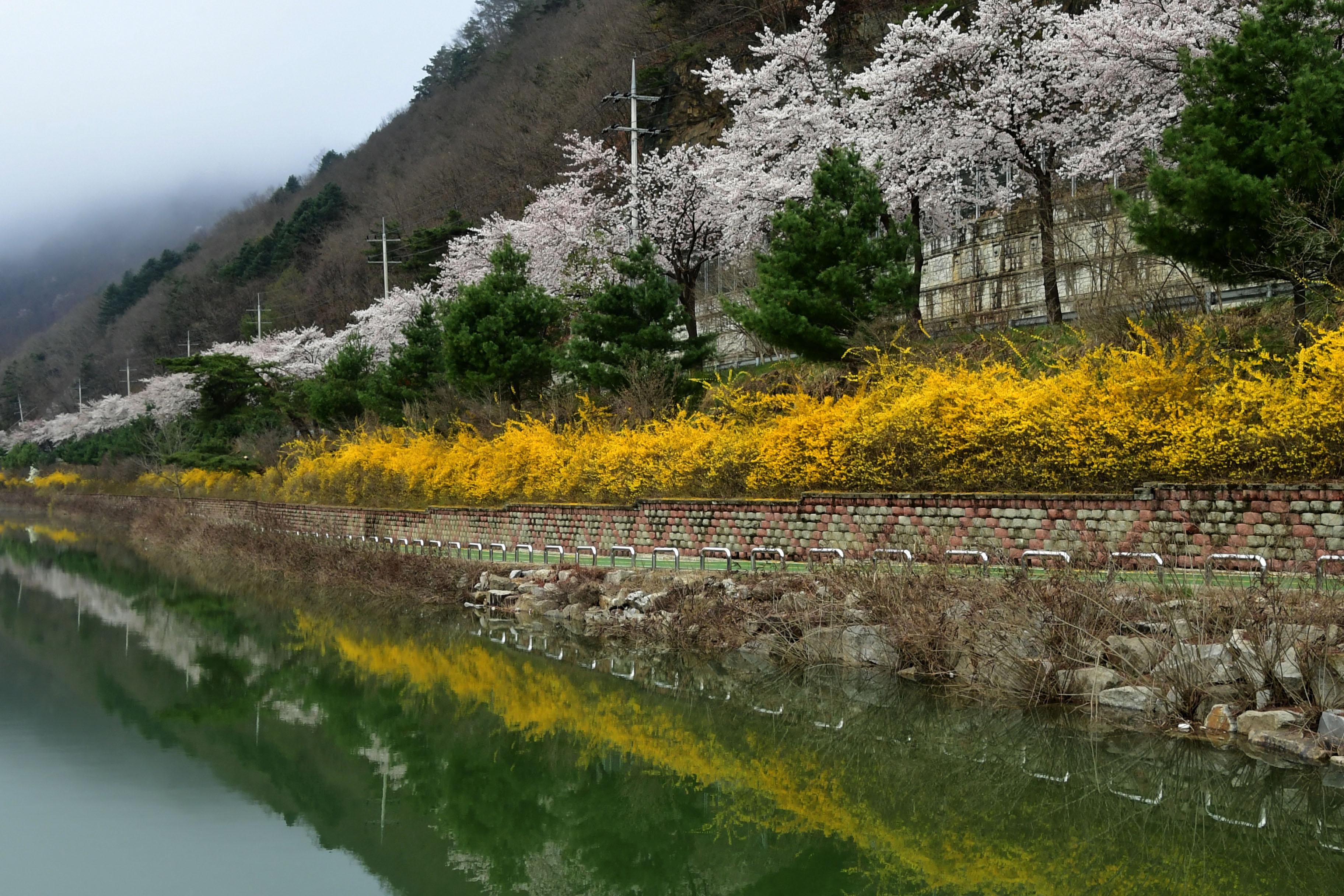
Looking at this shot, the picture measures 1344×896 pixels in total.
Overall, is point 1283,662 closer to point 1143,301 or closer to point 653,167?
point 1143,301

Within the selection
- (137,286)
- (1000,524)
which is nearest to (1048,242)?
(1000,524)

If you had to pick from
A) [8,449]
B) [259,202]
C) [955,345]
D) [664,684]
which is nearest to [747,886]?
[664,684]

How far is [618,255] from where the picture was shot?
31.2 metres

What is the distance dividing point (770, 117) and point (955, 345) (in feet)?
30.6

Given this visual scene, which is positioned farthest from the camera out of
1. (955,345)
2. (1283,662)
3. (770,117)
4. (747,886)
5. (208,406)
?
(208,406)

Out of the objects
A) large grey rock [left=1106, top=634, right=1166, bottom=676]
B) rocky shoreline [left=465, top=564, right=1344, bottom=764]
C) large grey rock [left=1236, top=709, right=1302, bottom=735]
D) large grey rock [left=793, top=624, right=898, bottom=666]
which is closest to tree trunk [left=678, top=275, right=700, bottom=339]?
rocky shoreline [left=465, top=564, right=1344, bottom=764]

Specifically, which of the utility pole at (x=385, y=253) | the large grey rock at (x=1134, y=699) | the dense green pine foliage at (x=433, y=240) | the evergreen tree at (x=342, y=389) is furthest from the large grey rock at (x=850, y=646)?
the utility pole at (x=385, y=253)

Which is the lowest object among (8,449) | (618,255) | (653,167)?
(8,449)

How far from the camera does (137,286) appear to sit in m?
113

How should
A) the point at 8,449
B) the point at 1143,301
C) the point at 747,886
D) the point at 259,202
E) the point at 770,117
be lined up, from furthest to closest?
the point at 259,202
the point at 8,449
the point at 770,117
the point at 1143,301
the point at 747,886

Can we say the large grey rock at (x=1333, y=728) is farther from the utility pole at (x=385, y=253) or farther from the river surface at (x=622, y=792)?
the utility pole at (x=385, y=253)

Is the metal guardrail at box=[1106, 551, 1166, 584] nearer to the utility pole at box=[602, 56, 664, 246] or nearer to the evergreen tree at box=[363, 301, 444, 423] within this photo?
the utility pole at box=[602, 56, 664, 246]

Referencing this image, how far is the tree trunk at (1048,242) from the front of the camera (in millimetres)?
22328

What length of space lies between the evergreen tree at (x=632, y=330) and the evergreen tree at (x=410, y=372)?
36.5ft
